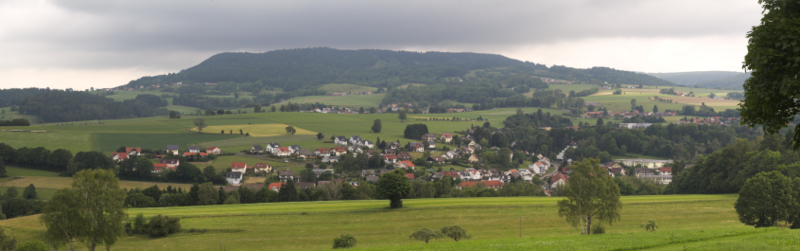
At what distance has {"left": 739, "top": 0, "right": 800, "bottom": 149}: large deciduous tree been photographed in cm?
888

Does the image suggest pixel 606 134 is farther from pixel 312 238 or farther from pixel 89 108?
pixel 89 108

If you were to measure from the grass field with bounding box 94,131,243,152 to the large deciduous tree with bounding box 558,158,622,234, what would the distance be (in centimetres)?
7991

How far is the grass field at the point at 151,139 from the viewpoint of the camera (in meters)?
89.8

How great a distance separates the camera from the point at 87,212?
2617 cm

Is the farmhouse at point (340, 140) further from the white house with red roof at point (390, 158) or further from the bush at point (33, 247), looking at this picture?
the bush at point (33, 247)

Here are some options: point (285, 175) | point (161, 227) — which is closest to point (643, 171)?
point (285, 175)

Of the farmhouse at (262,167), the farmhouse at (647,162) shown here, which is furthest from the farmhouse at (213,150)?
the farmhouse at (647,162)

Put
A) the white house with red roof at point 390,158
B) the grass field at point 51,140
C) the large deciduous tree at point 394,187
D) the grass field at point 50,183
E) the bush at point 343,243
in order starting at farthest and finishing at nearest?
the white house with red roof at point 390,158 → the grass field at point 51,140 → the grass field at point 50,183 → the large deciduous tree at point 394,187 → the bush at point 343,243

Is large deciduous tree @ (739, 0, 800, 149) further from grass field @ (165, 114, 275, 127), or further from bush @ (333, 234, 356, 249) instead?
grass field @ (165, 114, 275, 127)

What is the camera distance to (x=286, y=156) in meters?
90.7

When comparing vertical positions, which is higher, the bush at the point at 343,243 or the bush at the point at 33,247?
the bush at the point at 33,247

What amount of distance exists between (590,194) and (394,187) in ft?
55.2

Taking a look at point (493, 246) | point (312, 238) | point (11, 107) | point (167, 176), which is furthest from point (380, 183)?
point (11, 107)

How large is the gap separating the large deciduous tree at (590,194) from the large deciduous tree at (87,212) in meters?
25.0
